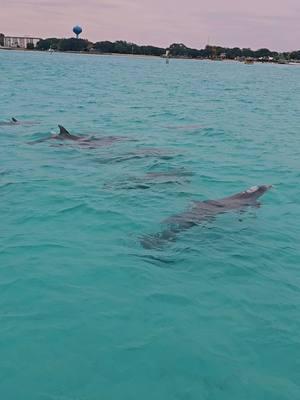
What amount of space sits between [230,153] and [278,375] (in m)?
11.2

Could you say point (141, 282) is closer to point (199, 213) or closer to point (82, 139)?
point (199, 213)

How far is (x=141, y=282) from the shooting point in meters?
6.70

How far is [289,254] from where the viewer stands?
785 cm

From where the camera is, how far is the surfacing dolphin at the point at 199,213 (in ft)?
26.1

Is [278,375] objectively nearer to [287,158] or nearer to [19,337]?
[19,337]

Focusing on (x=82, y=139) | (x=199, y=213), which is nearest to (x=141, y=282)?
(x=199, y=213)

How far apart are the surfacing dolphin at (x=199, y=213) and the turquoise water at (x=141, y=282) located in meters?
0.20

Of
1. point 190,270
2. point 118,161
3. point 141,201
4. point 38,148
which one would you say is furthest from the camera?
point 38,148

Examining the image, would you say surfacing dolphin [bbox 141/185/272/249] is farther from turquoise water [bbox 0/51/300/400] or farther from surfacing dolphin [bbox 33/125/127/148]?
surfacing dolphin [bbox 33/125/127/148]

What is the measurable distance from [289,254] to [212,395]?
362cm

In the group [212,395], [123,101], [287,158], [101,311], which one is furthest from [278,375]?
[123,101]

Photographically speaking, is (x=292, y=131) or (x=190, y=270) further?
(x=292, y=131)

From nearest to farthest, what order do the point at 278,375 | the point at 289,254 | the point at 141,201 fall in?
1. the point at 278,375
2. the point at 289,254
3. the point at 141,201

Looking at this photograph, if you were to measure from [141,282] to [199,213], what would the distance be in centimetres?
259
